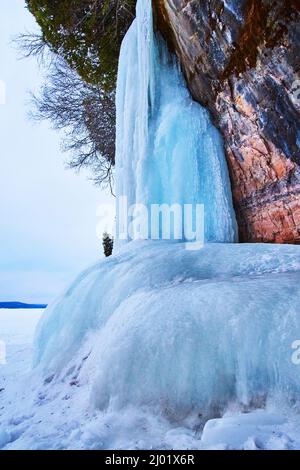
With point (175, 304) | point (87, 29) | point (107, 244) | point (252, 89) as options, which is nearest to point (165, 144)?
point (252, 89)

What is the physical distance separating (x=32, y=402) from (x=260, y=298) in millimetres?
1494

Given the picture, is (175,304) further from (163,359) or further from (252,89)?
(252,89)

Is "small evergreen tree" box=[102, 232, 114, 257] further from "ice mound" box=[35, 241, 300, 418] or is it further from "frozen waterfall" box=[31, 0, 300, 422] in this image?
"ice mound" box=[35, 241, 300, 418]

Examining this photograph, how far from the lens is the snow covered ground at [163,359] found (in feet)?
4.84

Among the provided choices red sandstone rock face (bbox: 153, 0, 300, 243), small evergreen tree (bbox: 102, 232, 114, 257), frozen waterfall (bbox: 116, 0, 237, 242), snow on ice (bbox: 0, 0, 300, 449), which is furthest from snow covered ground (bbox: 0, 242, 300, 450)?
small evergreen tree (bbox: 102, 232, 114, 257)

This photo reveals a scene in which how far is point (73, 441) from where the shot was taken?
1503 mm

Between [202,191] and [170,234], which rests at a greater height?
[202,191]

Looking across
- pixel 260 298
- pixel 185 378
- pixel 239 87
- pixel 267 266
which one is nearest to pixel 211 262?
pixel 267 266

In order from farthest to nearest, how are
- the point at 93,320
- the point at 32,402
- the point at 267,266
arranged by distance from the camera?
the point at 93,320 < the point at 267,266 < the point at 32,402

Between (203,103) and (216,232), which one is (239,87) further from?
(216,232)

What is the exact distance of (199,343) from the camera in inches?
70.4

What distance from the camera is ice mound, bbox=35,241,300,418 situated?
166 centimetres

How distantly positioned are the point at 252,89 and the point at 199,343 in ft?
9.43

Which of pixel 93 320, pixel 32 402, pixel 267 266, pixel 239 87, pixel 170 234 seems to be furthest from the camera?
pixel 170 234
